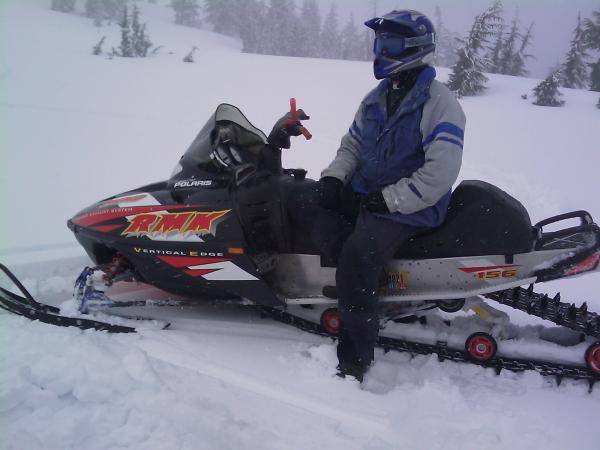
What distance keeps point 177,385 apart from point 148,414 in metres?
0.31

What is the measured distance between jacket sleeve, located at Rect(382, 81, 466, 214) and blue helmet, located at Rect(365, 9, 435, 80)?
0.74 feet

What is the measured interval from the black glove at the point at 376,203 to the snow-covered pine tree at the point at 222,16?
2241 inches

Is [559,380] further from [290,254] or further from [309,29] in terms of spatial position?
[309,29]

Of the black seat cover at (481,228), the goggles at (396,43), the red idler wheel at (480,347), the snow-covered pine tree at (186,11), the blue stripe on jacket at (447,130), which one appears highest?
the snow-covered pine tree at (186,11)

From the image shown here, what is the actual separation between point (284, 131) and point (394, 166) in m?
0.78

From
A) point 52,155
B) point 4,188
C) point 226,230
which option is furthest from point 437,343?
point 52,155

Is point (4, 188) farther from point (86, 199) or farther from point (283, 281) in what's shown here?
point (283, 281)

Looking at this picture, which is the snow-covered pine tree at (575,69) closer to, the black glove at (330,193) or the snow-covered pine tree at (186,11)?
the black glove at (330,193)

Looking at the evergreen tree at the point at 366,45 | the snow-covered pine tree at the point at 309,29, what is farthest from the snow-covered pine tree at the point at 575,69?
the evergreen tree at the point at 366,45

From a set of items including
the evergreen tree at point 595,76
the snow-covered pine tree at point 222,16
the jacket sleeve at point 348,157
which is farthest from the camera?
the snow-covered pine tree at point 222,16

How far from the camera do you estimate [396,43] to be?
2.80 metres

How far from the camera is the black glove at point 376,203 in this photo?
283 cm

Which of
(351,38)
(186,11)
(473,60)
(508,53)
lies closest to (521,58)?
(508,53)

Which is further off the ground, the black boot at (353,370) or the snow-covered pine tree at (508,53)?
the snow-covered pine tree at (508,53)
